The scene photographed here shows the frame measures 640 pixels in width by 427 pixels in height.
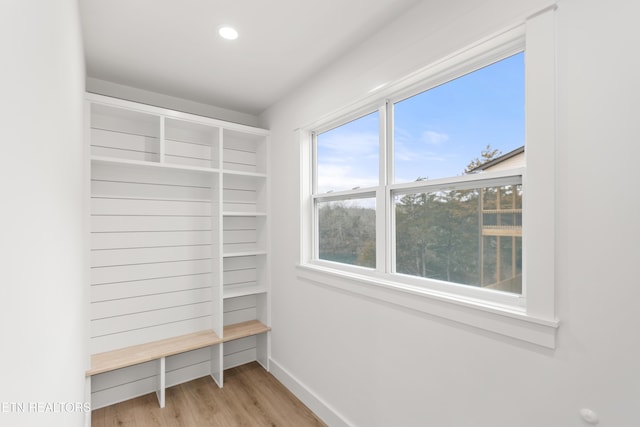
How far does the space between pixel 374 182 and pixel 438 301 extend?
33.9 inches

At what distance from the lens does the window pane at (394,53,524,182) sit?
1.35 meters

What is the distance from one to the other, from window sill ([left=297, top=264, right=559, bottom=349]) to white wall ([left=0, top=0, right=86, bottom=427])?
1.47m

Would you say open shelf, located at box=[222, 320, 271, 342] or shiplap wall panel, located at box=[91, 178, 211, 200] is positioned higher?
shiplap wall panel, located at box=[91, 178, 211, 200]

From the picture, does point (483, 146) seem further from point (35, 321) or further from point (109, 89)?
point (109, 89)

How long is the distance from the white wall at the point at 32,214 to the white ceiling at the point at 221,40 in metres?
0.73

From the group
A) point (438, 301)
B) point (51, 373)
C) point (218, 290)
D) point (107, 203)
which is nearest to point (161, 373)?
point (218, 290)

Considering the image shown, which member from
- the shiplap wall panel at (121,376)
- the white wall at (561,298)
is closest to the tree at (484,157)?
the white wall at (561,298)

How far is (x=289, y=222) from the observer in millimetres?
2703

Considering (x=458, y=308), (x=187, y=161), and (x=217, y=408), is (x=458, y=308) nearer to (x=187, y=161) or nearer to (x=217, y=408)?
(x=217, y=408)

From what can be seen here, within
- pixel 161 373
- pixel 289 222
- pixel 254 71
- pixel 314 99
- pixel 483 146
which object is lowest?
pixel 161 373

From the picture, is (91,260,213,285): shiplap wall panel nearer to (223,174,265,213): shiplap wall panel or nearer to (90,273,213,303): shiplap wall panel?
(90,273,213,303): shiplap wall panel

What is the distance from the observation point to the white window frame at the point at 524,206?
1.12 metres

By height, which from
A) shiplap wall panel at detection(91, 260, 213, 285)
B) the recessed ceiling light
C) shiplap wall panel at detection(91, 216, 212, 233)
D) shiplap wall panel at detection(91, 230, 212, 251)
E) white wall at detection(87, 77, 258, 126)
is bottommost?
shiplap wall panel at detection(91, 260, 213, 285)

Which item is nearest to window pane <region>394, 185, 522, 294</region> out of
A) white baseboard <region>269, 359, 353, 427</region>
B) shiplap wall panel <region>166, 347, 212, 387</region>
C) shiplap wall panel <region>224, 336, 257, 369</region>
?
white baseboard <region>269, 359, 353, 427</region>
